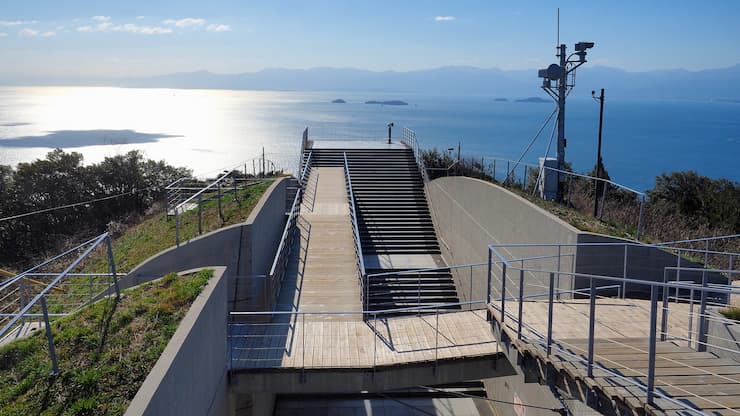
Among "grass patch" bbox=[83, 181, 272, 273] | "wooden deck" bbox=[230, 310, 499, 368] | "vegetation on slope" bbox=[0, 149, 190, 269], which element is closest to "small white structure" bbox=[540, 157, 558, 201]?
"wooden deck" bbox=[230, 310, 499, 368]

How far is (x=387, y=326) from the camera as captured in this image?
1054cm

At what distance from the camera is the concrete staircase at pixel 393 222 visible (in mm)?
17281

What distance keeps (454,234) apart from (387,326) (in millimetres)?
9040

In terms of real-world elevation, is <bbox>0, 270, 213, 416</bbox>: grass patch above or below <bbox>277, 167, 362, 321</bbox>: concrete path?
above

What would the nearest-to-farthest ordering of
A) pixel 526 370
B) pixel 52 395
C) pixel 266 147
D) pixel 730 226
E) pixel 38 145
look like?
pixel 52 395 → pixel 526 370 → pixel 730 226 → pixel 38 145 → pixel 266 147

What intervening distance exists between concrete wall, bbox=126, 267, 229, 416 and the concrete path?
4126 millimetres

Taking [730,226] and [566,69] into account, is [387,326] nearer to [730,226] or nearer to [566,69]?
[566,69]

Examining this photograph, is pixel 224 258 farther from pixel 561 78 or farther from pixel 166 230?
pixel 561 78

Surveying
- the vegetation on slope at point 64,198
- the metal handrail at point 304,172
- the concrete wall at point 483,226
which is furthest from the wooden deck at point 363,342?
the vegetation on slope at point 64,198

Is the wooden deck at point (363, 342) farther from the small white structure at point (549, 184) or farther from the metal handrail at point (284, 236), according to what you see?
the small white structure at point (549, 184)

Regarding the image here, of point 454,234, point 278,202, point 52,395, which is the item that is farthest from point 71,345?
point 454,234

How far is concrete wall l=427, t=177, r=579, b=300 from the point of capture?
1144 centimetres

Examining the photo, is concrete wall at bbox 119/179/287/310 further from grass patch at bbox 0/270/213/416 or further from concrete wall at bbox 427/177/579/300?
concrete wall at bbox 427/177/579/300

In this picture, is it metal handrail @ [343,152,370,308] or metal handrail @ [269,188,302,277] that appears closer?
metal handrail @ [269,188,302,277]
